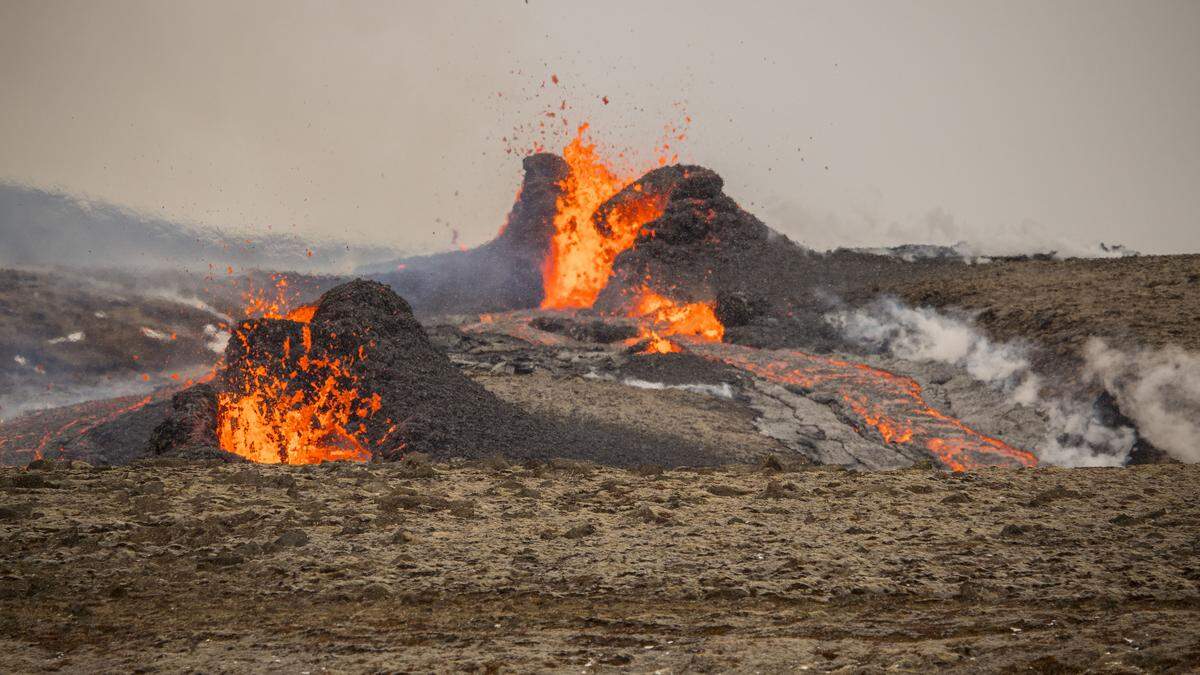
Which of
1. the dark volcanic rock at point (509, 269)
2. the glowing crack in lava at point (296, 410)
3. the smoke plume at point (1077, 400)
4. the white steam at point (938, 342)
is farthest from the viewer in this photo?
the dark volcanic rock at point (509, 269)

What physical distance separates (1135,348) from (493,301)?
3762cm

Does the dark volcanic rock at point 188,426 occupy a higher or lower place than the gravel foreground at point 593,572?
higher

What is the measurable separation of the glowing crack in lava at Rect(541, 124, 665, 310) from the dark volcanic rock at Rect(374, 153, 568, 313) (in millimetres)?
1044

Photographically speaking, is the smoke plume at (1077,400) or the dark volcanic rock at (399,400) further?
the smoke plume at (1077,400)

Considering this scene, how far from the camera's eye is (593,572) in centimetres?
722

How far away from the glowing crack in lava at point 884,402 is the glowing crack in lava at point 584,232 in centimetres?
1632

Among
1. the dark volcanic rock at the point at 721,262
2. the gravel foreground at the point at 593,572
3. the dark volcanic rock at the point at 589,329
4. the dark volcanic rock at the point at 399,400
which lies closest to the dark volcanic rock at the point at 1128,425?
the gravel foreground at the point at 593,572

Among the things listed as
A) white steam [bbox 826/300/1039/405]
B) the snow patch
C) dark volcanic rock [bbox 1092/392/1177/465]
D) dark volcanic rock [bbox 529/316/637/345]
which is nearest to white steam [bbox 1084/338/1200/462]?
dark volcanic rock [bbox 1092/392/1177/465]

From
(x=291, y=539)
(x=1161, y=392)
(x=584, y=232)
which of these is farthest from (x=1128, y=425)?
(x=584, y=232)

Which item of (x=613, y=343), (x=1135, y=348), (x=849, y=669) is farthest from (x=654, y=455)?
(x=613, y=343)

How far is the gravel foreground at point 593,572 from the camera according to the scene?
18.0 feet

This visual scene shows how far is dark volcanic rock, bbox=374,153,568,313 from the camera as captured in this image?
174 ft

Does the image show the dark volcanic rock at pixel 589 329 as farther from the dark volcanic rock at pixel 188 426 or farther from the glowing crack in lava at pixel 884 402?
the dark volcanic rock at pixel 188 426

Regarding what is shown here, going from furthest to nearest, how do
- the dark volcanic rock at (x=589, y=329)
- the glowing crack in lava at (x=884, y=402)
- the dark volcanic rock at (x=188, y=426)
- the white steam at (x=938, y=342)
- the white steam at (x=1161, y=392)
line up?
the dark volcanic rock at (x=589, y=329)
the white steam at (x=938, y=342)
the glowing crack in lava at (x=884, y=402)
the white steam at (x=1161, y=392)
the dark volcanic rock at (x=188, y=426)
